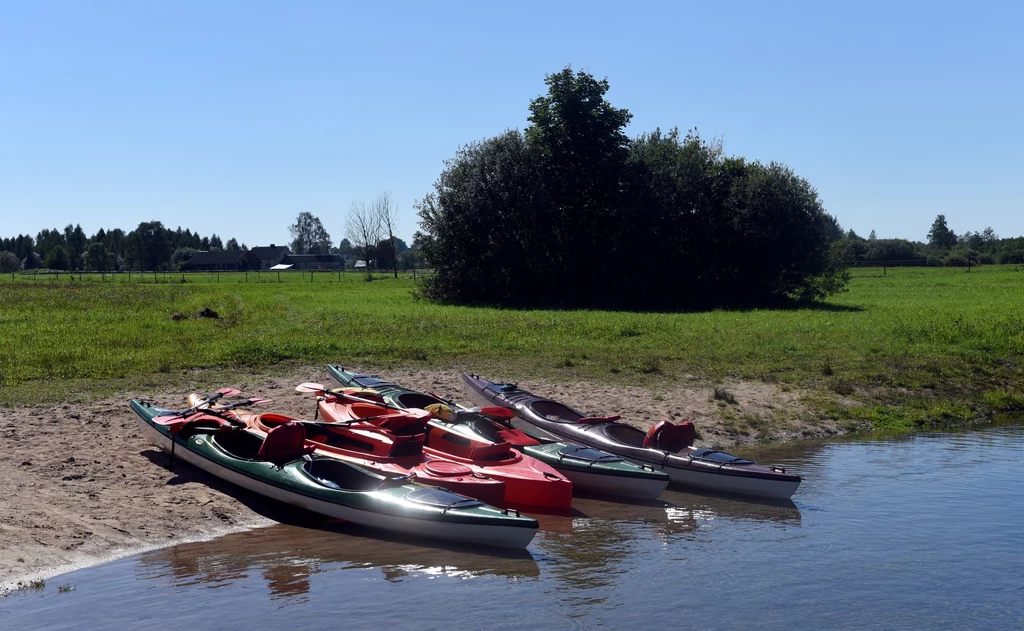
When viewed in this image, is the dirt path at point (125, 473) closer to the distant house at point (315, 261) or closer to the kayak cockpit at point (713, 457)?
the kayak cockpit at point (713, 457)

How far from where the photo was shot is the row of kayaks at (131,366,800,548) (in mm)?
9977

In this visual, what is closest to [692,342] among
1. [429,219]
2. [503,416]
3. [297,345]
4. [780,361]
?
[780,361]

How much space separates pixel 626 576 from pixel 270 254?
143 meters

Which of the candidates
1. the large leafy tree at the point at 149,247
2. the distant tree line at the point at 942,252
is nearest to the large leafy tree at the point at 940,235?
the distant tree line at the point at 942,252

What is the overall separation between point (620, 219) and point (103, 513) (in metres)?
34.2

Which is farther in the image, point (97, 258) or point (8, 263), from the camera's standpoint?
point (8, 263)

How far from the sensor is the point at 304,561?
31.1 feet

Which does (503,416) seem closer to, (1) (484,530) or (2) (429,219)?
(1) (484,530)

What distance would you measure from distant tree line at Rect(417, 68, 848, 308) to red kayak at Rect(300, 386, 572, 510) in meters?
29.7

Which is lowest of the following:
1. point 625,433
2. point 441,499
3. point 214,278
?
point 441,499

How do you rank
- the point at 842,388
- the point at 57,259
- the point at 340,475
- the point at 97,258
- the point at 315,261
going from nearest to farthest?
the point at 340,475 → the point at 842,388 → the point at 57,259 → the point at 97,258 → the point at 315,261

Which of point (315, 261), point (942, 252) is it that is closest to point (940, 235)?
point (942, 252)

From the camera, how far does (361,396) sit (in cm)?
1422

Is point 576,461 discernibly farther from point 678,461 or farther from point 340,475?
point 340,475
